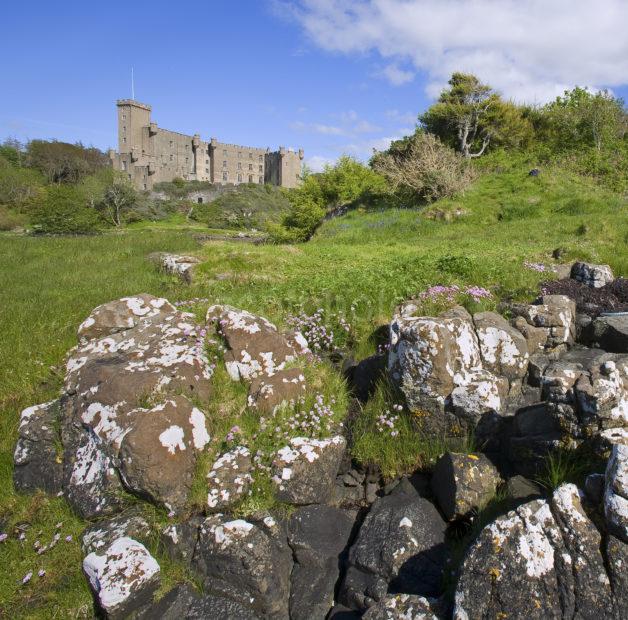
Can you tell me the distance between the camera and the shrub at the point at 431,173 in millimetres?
21234

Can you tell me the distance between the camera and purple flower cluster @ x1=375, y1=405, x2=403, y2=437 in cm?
517

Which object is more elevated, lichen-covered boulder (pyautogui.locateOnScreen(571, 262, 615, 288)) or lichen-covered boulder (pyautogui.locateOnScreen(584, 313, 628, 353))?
lichen-covered boulder (pyautogui.locateOnScreen(571, 262, 615, 288))

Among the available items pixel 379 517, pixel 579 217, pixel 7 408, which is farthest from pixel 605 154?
pixel 7 408

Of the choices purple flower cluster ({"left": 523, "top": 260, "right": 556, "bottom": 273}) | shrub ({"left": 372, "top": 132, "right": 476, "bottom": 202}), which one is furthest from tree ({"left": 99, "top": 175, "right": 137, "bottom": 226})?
purple flower cluster ({"left": 523, "top": 260, "right": 556, "bottom": 273})

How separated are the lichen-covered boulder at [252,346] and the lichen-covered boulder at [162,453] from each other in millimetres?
1140

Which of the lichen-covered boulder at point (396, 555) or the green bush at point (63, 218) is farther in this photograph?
the green bush at point (63, 218)

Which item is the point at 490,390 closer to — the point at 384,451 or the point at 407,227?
the point at 384,451

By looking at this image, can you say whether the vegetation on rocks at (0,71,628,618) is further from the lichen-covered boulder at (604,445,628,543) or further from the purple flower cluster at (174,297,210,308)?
the lichen-covered boulder at (604,445,628,543)

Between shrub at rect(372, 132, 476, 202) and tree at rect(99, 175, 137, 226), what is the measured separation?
44238 mm

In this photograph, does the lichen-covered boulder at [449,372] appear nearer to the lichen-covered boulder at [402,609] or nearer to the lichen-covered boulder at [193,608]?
the lichen-covered boulder at [402,609]

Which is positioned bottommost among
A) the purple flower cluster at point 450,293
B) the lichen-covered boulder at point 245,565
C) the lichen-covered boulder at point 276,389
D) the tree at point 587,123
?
the lichen-covered boulder at point 245,565

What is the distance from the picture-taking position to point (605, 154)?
864 inches

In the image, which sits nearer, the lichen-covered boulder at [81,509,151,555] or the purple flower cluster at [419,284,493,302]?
the lichen-covered boulder at [81,509,151,555]

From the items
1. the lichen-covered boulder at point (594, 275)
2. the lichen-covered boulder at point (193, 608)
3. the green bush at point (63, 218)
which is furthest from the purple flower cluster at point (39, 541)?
the green bush at point (63, 218)
